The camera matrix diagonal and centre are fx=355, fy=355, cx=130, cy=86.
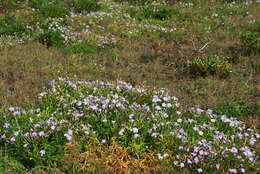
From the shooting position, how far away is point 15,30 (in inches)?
463

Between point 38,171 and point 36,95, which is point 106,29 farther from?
point 38,171

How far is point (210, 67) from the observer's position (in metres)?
8.41

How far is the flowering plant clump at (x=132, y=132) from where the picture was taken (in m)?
4.87

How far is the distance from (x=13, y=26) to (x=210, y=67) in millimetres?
6995

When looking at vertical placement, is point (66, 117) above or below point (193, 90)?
above

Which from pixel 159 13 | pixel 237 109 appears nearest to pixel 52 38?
pixel 159 13

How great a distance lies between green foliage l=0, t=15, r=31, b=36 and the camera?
11.6 m

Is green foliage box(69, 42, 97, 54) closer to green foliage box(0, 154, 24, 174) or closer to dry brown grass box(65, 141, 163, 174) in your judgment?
dry brown grass box(65, 141, 163, 174)

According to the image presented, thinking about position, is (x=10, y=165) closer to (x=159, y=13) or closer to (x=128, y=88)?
(x=128, y=88)

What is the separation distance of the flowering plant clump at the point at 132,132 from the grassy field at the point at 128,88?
2 cm

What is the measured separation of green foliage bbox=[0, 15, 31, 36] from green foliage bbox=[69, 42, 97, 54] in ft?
7.56

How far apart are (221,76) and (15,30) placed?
23.1 feet

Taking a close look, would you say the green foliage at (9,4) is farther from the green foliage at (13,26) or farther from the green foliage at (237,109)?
the green foliage at (237,109)

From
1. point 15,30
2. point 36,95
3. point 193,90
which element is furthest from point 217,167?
point 15,30
